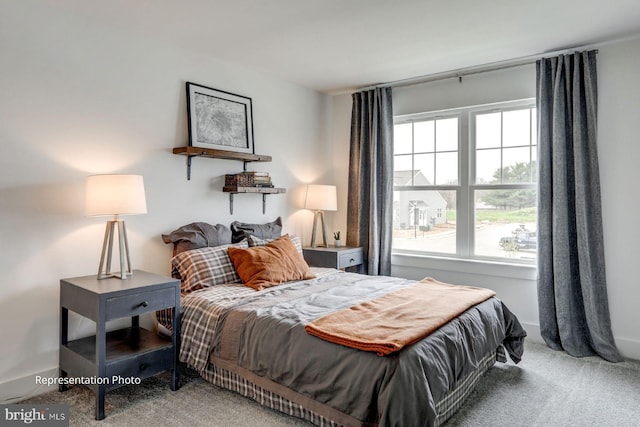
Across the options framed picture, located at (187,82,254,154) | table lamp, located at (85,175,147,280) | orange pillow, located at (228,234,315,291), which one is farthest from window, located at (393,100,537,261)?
table lamp, located at (85,175,147,280)

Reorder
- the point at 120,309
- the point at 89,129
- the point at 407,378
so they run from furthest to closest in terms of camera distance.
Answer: the point at 89,129
the point at 120,309
the point at 407,378

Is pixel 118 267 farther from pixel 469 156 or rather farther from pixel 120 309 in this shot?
pixel 469 156

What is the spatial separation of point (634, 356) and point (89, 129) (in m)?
4.25

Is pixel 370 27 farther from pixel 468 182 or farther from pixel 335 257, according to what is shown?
pixel 335 257

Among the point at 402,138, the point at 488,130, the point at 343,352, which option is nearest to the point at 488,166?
the point at 488,130

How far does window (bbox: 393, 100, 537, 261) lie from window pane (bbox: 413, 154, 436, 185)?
0.03 ft

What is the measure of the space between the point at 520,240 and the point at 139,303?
3.15 m

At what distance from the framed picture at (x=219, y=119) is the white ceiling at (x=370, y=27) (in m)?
0.34

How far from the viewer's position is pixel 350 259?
4.11 m

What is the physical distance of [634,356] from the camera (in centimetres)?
304

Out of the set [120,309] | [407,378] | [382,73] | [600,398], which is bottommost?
[600,398]

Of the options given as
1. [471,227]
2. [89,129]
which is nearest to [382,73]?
[471,227]

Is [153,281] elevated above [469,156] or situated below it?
below

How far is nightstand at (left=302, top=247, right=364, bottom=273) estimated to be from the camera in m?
3.96
